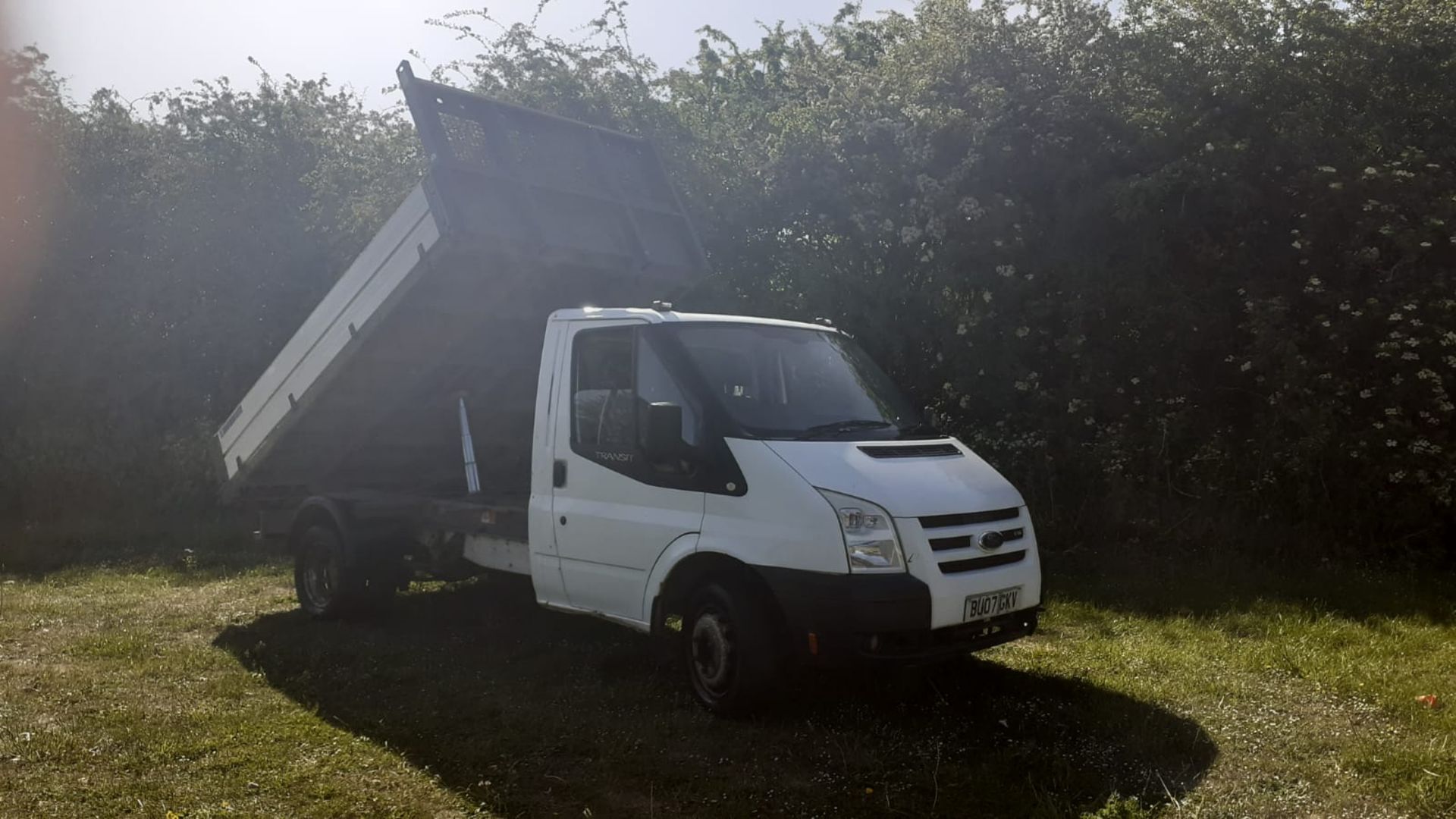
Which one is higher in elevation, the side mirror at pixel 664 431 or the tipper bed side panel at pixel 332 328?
the tipper bed side panel at pixel 332 328

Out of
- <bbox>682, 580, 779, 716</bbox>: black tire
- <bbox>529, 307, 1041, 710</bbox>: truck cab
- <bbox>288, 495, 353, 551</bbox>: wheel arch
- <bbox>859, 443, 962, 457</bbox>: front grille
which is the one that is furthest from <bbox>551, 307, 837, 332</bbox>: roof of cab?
<bbox>288, 495, 353, 551</bbox>: wheel arch

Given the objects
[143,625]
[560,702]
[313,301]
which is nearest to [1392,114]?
[560,702]

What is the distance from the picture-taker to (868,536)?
5406mm

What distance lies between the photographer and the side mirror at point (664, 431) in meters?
5.77

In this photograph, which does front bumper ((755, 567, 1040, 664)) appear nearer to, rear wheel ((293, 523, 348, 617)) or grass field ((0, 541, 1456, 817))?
grass field ((0, 541, 1456, 817))

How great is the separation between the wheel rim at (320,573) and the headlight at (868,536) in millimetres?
4570

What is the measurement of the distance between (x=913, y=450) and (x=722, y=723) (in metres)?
1.73

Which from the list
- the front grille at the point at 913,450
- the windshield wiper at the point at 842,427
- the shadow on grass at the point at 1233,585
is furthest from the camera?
the shadow on grass at the point at 1233,585

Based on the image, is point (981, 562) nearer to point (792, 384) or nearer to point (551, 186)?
point (792, 384)

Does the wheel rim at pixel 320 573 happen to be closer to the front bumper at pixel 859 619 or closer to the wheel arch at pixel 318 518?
the wheel arch at pixel 318 518

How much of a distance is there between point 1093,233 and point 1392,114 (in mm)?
2895

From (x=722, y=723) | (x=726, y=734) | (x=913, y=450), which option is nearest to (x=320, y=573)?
(x=722, y=723)

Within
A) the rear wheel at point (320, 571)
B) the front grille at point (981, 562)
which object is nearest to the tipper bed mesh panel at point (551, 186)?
the rear wheel at point (320, 571)

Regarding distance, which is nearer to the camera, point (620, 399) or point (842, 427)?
point (842, 427)
